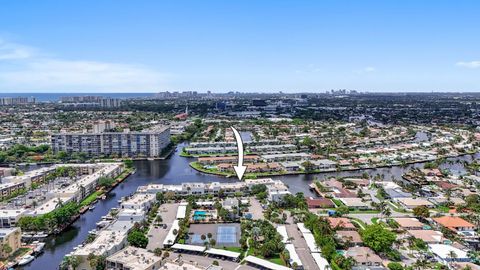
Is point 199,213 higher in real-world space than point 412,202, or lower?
lower

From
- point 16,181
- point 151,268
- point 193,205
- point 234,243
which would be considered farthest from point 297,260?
point 16,181

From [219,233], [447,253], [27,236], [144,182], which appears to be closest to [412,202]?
[447,253]

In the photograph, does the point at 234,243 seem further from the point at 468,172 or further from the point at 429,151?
the point at 429,151

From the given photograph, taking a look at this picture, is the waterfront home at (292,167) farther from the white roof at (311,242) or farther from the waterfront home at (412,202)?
the white roof at (311,242)

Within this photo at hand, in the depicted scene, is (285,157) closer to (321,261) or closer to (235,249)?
(235,249)

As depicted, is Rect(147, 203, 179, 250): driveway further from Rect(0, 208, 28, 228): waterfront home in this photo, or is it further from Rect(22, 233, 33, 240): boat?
Rect(0, 208, 28, 228): waterfront home

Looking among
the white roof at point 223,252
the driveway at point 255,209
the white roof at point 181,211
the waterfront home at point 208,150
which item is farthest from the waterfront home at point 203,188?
the waterfront home at point 208,150
